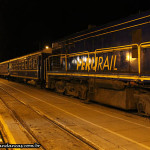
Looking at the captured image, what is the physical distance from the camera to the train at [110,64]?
8000mm

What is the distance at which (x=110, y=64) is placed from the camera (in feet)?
31.8

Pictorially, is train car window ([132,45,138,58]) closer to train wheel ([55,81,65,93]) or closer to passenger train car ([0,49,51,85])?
train wheel ([55,81,65,93])

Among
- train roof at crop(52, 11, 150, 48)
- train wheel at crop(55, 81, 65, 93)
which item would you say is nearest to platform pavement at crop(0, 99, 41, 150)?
train roof at crop(52, 11, 150, 48)

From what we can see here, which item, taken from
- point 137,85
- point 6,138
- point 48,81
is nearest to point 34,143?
point 6,138

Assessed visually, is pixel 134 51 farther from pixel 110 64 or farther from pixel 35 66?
pixel 35 66

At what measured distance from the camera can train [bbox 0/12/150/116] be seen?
8.00 meters

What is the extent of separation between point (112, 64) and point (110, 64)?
14 centimetres

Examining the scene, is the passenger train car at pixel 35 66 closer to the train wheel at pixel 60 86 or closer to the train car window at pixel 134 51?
the train wheel at pixel 60 86

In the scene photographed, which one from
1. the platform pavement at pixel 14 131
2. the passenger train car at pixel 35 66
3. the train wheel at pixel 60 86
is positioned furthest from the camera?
the passenger train car at pixel 35 66

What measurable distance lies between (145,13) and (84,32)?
454 centimetres

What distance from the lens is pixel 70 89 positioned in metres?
13.8

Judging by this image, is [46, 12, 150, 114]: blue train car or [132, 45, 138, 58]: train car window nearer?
[46, 12, 150, 114]: blue train car

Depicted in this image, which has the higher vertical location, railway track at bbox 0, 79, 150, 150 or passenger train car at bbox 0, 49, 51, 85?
passenger train car at bbox 0, 49, 51, 85

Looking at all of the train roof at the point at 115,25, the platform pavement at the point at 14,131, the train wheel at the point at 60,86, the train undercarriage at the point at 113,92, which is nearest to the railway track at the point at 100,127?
the train undercarriage at the point at 113,92
